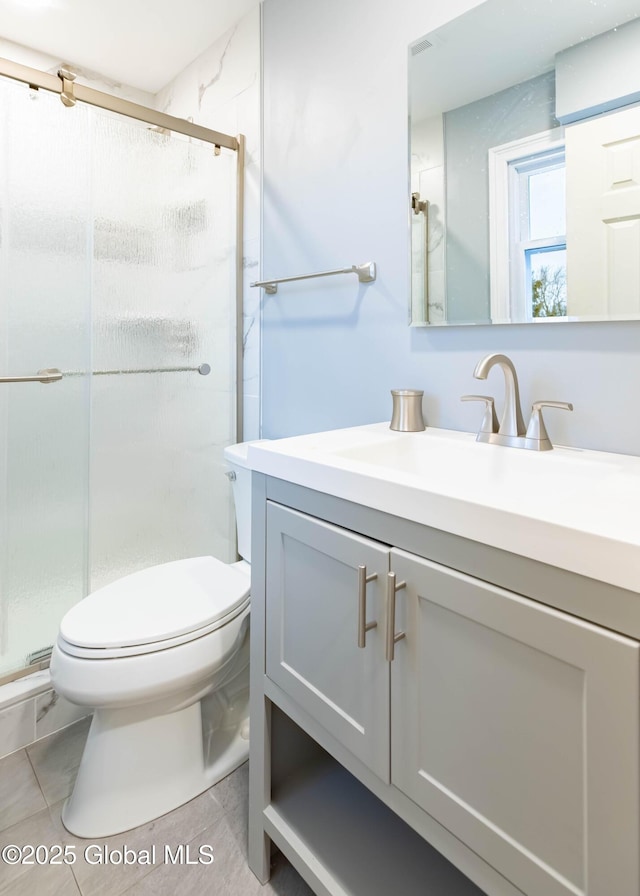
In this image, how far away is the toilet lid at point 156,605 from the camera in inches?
45.8

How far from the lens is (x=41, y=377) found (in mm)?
1490

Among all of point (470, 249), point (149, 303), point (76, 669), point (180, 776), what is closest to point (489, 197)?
point (470, 249)

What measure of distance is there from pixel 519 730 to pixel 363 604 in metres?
0.26

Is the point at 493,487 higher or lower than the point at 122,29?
lower

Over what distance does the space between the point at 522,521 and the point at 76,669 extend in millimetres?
1027

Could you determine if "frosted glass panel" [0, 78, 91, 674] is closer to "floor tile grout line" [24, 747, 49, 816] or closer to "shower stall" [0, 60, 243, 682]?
"shower stall" [0, 60, 243, 682]

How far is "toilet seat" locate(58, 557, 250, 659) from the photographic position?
1.14 meters

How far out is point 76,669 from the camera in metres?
1.12

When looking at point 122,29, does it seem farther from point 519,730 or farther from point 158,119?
point 519,730

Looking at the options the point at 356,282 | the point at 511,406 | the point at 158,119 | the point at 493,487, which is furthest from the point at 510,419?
the point at 158,119

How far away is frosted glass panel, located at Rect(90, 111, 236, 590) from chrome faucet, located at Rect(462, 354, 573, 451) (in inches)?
42.5

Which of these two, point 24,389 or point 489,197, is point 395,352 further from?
point 24,389

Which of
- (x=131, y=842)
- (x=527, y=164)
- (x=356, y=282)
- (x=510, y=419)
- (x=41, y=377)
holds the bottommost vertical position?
(x=131, y=842)

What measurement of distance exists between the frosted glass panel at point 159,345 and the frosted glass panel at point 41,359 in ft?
0.18
